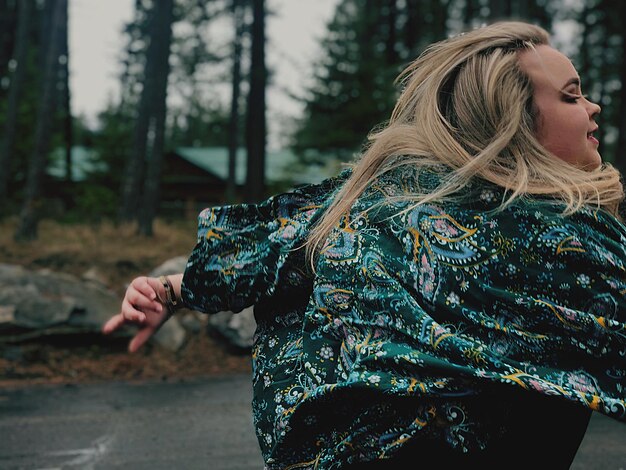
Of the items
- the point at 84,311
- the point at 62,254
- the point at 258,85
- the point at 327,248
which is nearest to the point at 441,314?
the point at 327,248

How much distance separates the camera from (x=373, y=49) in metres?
20.8

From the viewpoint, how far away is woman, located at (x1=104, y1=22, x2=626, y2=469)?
137 cm

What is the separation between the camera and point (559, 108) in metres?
1.63

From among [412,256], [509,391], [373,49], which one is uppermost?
[373,49]

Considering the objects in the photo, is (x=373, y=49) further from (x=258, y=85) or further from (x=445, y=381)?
(x=445, y=381)

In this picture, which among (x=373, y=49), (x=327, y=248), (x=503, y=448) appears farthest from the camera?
(x=373, y=49)

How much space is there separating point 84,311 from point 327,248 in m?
7.43

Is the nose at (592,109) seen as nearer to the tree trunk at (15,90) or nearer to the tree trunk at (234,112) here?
the tree trunk at (15,90)

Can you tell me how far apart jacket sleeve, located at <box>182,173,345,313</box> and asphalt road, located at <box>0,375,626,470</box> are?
3.14 meters

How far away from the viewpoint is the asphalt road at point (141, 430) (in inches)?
187

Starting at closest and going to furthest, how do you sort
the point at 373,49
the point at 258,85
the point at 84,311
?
the point at 84,311, the point at 258,85, the point at 373,49

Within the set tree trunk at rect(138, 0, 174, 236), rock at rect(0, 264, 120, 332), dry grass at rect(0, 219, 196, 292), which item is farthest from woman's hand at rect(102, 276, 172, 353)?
tree trunk at rect(138, 0, 174, 236)

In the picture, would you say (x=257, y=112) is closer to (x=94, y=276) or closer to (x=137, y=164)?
(x=137, y=164)

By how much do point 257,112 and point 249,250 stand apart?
664 inches
